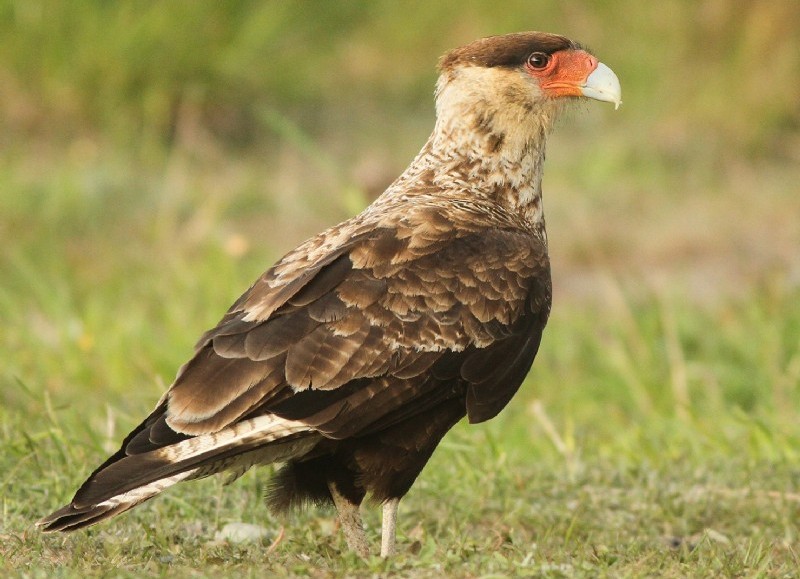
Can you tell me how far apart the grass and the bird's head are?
0.85 meters

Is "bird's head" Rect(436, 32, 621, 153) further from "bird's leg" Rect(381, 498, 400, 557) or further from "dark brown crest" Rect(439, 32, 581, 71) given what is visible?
"bird's leg" Rect(381, 498, 400, 557)

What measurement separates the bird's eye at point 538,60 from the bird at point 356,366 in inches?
21.9

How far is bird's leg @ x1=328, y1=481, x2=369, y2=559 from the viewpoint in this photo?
4117 mm

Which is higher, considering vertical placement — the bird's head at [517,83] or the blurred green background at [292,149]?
the bird's head at [517,83]

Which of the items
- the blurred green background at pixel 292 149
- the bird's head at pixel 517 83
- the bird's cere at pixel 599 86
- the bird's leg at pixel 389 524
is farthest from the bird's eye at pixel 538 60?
the blurred green background at pixel 292 149

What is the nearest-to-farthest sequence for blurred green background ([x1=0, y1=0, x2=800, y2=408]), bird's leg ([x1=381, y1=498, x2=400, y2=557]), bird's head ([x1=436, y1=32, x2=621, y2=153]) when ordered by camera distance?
bird's leg ([x1=381, y1=498, x2=400, y2=557]) → bird's head ([x1=436, y1=32, x2=621, y2=153]) → blurred green background ([x1=0, y1=0, x2=800, y2=408])

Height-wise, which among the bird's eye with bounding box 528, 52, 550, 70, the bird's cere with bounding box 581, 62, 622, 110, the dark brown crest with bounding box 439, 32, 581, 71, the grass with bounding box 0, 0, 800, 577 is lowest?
the grass with bounding box 0, 0, 800, 577

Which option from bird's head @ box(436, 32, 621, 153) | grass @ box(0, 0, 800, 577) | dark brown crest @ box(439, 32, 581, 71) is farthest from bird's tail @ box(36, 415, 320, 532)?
dark brown crest @ box(439, 32, 581, 71)

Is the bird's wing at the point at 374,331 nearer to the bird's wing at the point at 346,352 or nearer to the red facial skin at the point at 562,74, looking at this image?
the bird's wing at the point at 346,352

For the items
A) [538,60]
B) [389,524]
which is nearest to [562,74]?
[538,60]

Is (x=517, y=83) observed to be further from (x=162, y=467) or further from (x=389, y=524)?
(x=162, y=467)

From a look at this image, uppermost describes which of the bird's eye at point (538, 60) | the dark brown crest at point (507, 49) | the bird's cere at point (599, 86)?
the dark brown crest at point (507, 49)

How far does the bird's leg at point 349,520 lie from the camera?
412 cm

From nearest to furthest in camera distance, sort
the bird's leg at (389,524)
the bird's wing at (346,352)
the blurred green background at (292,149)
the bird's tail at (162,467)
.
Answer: the bird's tail at (162,467)
the bird's wing at (346,352)
the bird's leg at (389,524)
the blurred green background at (292,149)
